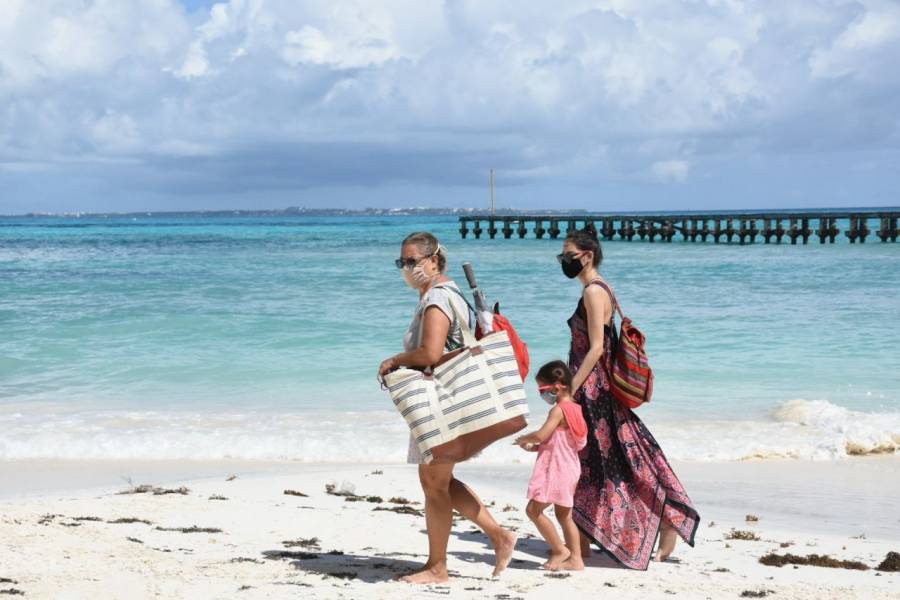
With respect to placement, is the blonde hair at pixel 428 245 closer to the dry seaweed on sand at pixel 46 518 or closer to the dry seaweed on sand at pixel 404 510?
the dry seaweed on sand at pixel 404 510

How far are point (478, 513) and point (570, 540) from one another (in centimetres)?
77

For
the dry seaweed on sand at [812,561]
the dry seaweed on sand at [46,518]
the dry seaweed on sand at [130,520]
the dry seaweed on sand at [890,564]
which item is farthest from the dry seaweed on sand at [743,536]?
the dry seaweed on sand at [46,518]

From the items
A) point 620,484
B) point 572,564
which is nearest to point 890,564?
point 620,484

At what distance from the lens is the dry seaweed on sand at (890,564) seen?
494 centimetres

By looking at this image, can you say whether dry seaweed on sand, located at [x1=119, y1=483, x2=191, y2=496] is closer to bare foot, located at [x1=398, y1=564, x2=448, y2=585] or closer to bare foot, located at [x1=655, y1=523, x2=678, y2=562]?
bare foot, located at [x1=398, y1=564, x2=448, y2=585]

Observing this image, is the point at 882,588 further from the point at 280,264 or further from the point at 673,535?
the point at 280,264

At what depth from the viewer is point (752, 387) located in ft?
40.1

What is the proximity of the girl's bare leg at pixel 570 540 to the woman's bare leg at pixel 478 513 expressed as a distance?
1.52 ft

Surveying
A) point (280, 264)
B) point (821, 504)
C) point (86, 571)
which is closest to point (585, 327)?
point (86, 571)

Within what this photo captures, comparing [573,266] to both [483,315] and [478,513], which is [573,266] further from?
[478,513]

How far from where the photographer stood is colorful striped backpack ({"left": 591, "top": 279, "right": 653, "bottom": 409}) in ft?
15.1

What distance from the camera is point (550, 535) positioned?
15.8ft

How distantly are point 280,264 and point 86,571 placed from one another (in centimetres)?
3668

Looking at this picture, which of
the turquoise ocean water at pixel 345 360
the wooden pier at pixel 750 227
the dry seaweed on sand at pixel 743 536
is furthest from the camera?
the wooden pier at pixel 750 227
